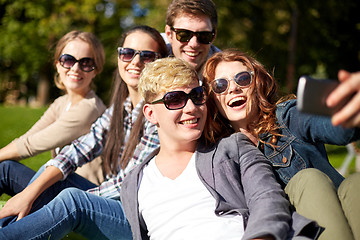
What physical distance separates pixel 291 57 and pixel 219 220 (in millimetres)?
13657

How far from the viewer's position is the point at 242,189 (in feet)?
7.99

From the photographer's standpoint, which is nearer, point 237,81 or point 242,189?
point 242,189

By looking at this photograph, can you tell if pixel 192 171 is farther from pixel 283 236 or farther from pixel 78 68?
pixel 78 68

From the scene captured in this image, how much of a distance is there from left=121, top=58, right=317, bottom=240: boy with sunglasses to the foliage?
8.22m

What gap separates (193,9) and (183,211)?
1.96m

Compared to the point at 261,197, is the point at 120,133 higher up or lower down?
higher up

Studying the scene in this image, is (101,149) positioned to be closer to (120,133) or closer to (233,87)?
(120,133)

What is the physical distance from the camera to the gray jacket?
2.03 m

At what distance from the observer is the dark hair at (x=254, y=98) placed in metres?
2.74

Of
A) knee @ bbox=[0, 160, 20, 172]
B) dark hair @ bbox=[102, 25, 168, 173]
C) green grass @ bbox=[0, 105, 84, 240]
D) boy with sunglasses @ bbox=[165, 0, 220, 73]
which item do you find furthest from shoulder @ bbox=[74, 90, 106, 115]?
green grass @ bbox=[0, 105, 84, 240]

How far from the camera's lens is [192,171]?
260 centimetres

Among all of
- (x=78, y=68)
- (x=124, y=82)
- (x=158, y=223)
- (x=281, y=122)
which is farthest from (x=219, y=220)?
(x=78, y=68)

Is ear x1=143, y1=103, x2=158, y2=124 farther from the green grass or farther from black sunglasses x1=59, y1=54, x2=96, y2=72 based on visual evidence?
the green grass


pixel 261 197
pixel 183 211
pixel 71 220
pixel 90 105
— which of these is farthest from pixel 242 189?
pixel 90 105
